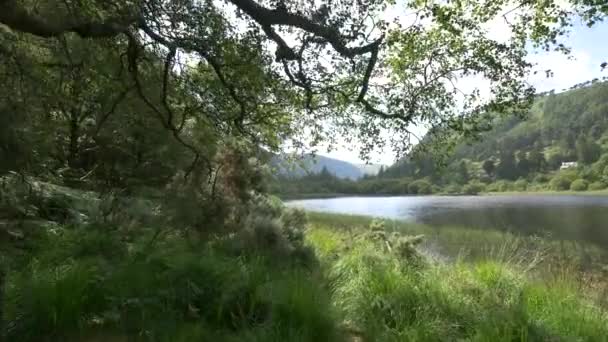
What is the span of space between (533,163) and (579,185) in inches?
1244

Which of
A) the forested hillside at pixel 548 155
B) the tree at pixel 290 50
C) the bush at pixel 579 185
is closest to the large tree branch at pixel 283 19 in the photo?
the tree at pixel 290 50

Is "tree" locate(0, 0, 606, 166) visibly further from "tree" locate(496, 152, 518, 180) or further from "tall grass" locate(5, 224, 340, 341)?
"tree" locate(496, 152, 518, 180)

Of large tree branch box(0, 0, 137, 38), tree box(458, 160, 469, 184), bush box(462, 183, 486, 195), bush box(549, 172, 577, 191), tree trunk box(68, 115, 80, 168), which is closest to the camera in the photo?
large tree branch box(0, 0, 137, 38)

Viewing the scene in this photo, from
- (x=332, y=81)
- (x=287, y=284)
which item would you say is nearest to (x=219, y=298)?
(x=287, y=284)

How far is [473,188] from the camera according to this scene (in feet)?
317

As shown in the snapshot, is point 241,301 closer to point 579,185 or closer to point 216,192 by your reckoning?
point 216,192

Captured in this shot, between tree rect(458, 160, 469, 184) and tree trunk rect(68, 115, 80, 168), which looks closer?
tree trunk rect(68, 115, 80, 168)

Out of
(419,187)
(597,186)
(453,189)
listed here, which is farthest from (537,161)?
(419,187)

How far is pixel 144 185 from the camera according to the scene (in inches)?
404

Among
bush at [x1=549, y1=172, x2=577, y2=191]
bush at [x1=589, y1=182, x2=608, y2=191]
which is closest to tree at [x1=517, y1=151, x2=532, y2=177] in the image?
bush at [x1=549, y1=172, x2=577, y2=191]

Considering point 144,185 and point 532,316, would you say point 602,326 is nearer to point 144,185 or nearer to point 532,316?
point 532,316

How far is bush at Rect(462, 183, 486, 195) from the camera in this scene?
94.4 m

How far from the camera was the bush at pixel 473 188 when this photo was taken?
310 ft

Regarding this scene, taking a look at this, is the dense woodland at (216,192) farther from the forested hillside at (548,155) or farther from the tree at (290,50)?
the forested hillside at (548,155)
